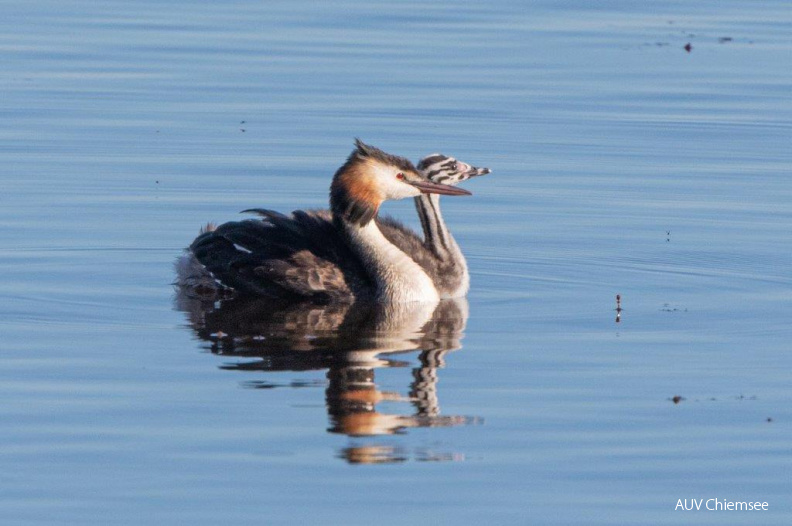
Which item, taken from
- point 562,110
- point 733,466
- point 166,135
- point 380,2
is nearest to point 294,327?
point 733,466

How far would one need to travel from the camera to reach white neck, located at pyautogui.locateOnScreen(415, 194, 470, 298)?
11500mm

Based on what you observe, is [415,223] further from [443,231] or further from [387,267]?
[387,267]

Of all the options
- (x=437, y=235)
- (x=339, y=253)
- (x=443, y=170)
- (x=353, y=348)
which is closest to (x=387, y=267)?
(x=339, y=253)

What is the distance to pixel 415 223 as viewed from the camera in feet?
45.2

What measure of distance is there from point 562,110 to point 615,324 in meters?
7.12

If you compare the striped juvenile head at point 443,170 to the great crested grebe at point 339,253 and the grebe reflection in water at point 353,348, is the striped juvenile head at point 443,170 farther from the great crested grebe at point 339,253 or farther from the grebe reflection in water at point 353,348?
the grebe reflection in water at point 353,348

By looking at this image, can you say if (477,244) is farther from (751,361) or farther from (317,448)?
(317,448)

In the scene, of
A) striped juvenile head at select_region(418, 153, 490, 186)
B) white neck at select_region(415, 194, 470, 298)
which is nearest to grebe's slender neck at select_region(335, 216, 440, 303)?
white neck at select_region(415, 194, 470, 298)

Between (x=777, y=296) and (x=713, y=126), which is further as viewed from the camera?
(x=713, y=126)

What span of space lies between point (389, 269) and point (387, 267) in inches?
0.8

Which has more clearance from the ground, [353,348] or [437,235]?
[437,235]

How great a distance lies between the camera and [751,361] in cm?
927

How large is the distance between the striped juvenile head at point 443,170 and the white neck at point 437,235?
185 millimetres

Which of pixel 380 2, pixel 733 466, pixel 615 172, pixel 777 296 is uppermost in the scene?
pixel 380 2
